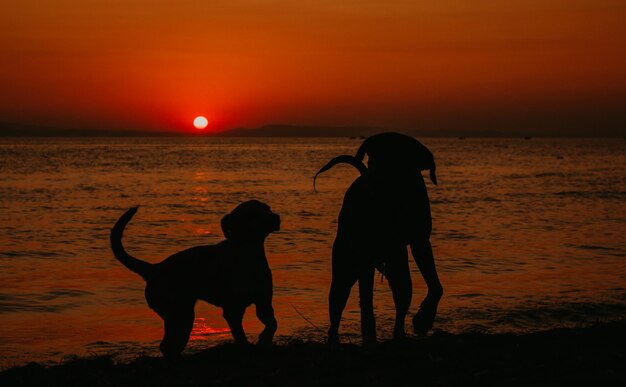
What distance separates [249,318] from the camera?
10.2m

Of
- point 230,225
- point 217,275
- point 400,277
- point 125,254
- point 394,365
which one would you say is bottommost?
point 394,365

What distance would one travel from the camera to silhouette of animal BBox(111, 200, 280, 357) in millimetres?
6352

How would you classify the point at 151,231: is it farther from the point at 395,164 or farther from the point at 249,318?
the point at 395,164

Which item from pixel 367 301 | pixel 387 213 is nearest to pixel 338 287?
pixel 367 301

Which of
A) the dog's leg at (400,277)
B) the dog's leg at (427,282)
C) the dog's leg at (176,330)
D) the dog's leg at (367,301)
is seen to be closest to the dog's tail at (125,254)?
the dog's leg at (176,330)

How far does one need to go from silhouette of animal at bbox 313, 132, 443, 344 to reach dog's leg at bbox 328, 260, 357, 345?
0.04 feet

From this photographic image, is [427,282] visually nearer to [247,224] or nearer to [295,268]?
[247,224]

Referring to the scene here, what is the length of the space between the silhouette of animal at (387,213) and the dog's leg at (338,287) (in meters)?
0.01

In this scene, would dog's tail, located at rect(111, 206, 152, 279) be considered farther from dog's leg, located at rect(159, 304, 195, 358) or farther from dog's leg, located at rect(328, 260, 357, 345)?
dog's leg, located at rect(328, 260, 357, 345)

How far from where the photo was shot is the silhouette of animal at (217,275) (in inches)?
250

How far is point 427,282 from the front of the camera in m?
6.77

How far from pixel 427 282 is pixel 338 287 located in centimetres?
77

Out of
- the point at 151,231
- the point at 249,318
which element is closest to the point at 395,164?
the point at 249,318

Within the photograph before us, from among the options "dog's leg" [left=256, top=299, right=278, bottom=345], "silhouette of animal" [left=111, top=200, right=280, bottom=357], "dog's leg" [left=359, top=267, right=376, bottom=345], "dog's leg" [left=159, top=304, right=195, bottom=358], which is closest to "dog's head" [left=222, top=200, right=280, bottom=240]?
"silhouette of animal" [left=111, top=200, right=280, bottom=357]
